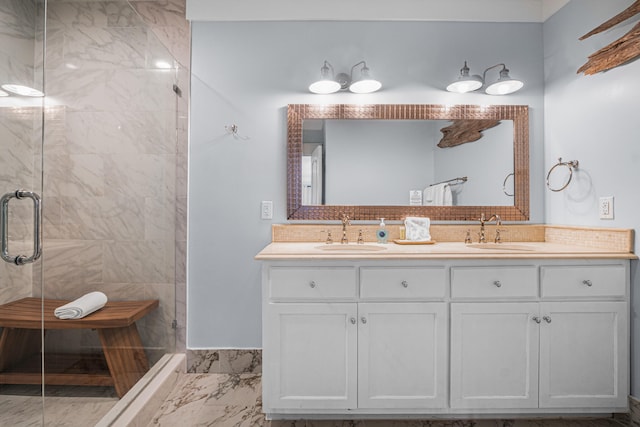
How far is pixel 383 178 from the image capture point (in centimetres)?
210

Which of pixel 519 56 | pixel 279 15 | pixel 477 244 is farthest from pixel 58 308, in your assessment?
pixel 519 56

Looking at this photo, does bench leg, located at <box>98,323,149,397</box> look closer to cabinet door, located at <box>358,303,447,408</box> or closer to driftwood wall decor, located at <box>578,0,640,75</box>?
cabinet door, located at <box>358,303,447,408</box>

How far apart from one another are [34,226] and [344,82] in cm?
177

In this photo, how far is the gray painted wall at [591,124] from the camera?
160 centimetres

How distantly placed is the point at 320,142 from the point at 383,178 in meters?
0.48

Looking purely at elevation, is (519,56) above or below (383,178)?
above

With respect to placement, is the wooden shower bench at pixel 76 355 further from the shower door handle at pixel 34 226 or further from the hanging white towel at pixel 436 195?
the hanging white towel at pixel 436 195

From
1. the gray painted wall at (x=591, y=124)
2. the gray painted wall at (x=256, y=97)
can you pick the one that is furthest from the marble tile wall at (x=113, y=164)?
the gray painted wall at (x=591, y=124)

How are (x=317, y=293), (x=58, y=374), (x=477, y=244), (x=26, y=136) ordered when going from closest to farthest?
(x=26, y=136), (x=58, y=374), (x=317, y=293), (x=477, y=244)

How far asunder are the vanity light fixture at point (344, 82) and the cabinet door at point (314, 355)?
136 cm

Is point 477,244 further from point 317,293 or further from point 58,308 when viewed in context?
point 58,308

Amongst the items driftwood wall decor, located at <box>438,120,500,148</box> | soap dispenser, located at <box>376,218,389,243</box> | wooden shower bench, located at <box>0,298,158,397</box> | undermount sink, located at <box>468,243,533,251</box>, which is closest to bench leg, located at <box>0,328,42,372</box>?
wooden shower bench, located at <box>0,298,158,397</box>

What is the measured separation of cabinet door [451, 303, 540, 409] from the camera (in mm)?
1537

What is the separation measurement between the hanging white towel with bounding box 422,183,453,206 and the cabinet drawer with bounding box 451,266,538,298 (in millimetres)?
668
